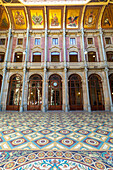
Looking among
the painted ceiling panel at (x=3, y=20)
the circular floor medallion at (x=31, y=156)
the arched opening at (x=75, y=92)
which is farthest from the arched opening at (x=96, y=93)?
the painted ceiling panel at (x=3, y=20)

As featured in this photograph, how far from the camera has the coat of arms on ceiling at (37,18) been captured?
13.0 meters

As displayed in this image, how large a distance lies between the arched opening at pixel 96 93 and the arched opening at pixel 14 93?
10.4 metres

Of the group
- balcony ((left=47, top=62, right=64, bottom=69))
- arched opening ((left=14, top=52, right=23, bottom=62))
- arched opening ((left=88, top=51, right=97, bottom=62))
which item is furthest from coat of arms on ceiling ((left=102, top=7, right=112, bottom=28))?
arched opening ((left=14, top=52, right=23, bottom=62))

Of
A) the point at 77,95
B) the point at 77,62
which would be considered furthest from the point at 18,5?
the point at 77,95

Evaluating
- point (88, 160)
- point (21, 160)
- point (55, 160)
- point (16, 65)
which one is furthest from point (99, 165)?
point (16, 65)

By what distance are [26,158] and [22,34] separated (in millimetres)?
16515

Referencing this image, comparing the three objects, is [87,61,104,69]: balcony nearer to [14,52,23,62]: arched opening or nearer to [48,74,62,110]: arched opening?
[48,74,62,110]: arched opening

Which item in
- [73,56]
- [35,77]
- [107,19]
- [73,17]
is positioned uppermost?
[73,17]

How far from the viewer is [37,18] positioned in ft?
44.4

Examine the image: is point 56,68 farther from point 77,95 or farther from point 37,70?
point 77,95

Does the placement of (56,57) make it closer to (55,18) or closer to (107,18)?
(55,18)

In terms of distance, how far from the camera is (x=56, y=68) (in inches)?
485

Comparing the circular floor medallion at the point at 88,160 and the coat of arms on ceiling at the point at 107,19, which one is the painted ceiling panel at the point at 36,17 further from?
the circular floor medallion at the point at 88,160

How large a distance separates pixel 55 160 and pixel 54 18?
17.1m
